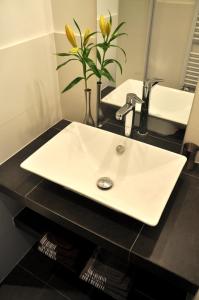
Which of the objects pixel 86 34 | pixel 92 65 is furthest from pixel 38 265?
pixel 86 34

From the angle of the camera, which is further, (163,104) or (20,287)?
(20,287)

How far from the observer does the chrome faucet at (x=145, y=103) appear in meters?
1.11

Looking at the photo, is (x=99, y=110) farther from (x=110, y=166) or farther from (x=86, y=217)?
(x=86, y=217)

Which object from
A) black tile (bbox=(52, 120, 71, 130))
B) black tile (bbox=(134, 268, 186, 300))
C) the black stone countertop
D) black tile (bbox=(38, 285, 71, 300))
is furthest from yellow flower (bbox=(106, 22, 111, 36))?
black tile (bbox=(38, 285, 71, 300))

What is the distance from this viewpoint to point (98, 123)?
4.37ft

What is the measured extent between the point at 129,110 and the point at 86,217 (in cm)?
48

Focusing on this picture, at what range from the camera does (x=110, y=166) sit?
115 cm

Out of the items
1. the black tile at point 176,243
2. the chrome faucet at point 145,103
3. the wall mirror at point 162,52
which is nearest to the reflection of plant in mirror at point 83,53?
the wall mirror at point 162,52

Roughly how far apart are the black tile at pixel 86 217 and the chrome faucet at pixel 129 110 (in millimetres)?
372

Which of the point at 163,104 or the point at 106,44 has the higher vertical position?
the point at 106,44

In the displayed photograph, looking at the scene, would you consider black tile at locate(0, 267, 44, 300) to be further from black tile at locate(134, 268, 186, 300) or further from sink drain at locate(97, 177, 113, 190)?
sink drain at locate(97, 177, 113, 190)

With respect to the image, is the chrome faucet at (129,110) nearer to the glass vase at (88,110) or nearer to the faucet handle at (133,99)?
the faucet handle at (133,99)

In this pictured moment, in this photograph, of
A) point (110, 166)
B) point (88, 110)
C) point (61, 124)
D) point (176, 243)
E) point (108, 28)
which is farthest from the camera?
point (61, 124)

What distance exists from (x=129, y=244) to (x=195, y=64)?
0.74 meters
